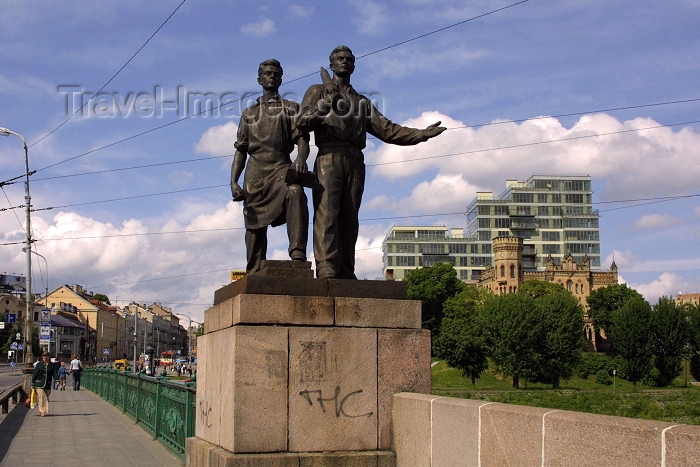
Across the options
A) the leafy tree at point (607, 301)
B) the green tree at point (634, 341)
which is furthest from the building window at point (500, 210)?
the green tree at point (634, 341)

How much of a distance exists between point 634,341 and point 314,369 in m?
74.4

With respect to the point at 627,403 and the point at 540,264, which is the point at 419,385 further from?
the point at 540,264

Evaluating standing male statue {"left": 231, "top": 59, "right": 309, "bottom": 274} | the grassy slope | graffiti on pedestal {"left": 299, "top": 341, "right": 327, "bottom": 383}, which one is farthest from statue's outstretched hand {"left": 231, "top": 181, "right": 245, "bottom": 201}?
the grassy slope

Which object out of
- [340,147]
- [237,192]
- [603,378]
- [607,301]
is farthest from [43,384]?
[607,301]

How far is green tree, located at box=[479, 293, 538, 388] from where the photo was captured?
232ft

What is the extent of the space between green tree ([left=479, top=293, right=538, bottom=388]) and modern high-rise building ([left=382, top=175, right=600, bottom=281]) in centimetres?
7006

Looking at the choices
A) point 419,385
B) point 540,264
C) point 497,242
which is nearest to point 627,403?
point 419,385

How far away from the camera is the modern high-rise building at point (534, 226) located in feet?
476

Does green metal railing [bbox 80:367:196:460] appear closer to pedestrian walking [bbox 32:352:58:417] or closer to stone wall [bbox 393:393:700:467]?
pedestrian walking [bbox 32:352:58:417]

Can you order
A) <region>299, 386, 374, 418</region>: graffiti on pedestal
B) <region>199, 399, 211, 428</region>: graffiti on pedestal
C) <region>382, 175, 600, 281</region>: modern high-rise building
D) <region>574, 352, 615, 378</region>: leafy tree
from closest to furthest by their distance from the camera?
<region>299, 386, 374, 418</region>: graffiti on pedestal, <region>199, 399, 211, 428</region>: graffiti on pedestal, <region>574, 352, 615, 378</region>: leafy tree, <region>382, 175, 600, 281</region>: modern high-rise building

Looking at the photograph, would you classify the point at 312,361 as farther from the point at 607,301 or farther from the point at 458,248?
the point at 458,248

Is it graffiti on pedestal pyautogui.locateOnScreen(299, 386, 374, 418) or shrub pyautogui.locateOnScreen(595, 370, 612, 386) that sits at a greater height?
graffiti on pedestal pyautogui.locateOnScreen(299, 386, 374, 418)

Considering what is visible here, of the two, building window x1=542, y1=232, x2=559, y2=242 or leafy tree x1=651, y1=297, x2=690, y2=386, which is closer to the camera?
leafy tree x1=651, y1=297, x2=690, y2=386

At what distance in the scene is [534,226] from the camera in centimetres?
14962
